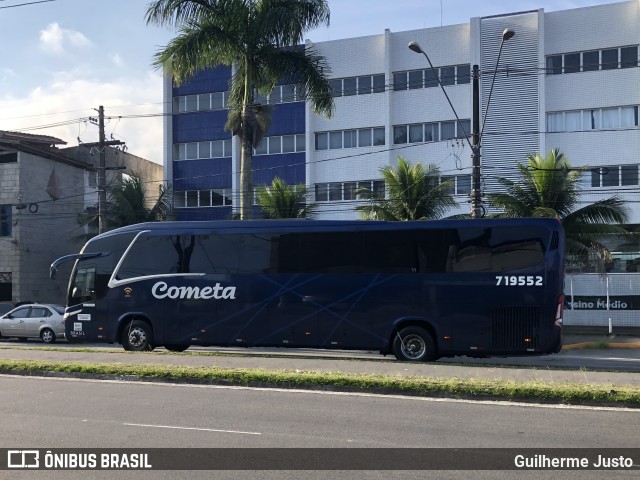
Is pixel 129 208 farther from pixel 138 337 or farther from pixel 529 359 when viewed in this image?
pixel 529 359

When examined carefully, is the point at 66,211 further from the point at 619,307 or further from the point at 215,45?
the point at 619,307

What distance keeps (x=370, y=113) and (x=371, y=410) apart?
3175cm

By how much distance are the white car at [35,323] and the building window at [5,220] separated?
15.1m

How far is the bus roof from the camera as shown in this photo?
52.4 ft

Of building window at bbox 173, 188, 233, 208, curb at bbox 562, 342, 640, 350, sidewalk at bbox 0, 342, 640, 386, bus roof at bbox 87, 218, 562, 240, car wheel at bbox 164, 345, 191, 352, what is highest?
building window at bbox 173, 188, 233, 208

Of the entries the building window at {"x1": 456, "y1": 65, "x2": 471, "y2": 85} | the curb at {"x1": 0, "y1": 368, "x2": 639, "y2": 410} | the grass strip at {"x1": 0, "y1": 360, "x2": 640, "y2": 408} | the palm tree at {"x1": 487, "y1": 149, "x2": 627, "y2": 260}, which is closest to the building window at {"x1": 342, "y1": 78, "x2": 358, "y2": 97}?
the building window at {"x1": 456, "y1": 65, "x2": 471, "y2": 85}

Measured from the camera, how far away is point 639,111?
34.7 meters

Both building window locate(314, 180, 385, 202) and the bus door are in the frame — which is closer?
the bus door

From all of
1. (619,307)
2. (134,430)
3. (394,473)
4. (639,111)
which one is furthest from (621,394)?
(639,111)

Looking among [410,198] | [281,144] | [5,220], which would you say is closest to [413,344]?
[410,198]

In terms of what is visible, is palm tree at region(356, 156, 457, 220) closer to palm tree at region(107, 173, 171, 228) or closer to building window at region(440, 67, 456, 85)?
building window at region(440, 67, 456, 85)

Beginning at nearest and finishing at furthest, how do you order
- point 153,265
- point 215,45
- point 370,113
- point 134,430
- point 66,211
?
1. point 134,430
2. point 153,265
3. point 215,45
4. point 370,113
5. point 66,211

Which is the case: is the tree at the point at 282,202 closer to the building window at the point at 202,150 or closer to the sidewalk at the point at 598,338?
the sidewalk at the point at 598,338

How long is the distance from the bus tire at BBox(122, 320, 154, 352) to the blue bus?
0.10ft
